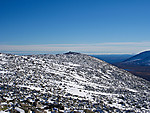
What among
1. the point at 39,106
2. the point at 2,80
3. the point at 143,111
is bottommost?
the point at 143,111

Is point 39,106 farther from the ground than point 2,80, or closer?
closer

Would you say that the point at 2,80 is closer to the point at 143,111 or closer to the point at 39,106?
the point at 39,106

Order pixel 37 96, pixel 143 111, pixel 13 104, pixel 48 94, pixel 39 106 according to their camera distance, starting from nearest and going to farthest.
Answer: pixel 13 104 < pixel 39 106 < pixel 37 96 < pixel 48 94 < pixel 143 111

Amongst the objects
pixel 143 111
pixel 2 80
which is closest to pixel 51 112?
pixel 2 80

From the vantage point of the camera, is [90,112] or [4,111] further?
[90,112]

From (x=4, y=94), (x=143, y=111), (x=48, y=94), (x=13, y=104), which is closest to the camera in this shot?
(x=13, y=104)

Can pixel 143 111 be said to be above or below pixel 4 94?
below

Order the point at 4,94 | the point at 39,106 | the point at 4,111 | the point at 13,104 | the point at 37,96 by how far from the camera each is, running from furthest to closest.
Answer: the point at 37,96
the point at 4,94
the point at 39,106
the point at 13,104
the point at 4,111

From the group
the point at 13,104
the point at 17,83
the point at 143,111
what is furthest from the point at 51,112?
the point at 143,111

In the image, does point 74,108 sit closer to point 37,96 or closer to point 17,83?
point 37,96
